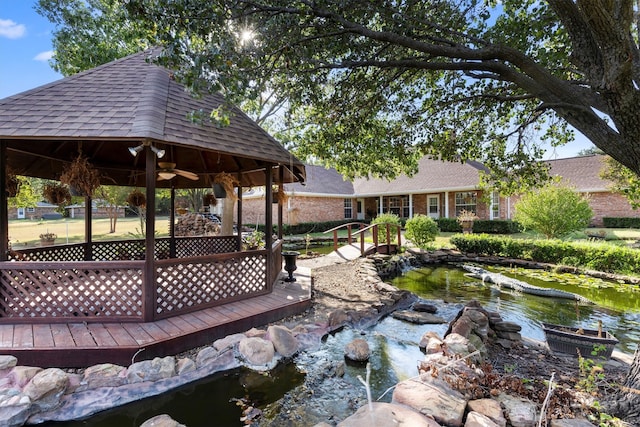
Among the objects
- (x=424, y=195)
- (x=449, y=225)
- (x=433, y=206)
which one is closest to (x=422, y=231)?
(x=449, y=225)

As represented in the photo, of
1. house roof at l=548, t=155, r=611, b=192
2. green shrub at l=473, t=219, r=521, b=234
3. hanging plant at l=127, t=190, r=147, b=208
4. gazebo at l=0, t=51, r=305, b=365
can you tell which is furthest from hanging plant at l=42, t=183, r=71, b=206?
house roof at l=548, t=155, r=611, b=192

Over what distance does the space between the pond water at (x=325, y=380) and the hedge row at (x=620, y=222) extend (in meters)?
13.3

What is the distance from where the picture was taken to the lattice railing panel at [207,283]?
483 cm

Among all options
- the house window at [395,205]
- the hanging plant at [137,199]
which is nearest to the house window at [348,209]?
the house window at [395,205]

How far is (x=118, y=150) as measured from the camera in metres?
7.24

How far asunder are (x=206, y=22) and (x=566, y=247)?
12.9 metres

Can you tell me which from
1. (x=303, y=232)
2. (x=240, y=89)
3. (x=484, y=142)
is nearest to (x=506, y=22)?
(x=484, y=142)

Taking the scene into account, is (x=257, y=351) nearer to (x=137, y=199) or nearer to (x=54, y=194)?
(x=54, y=194)

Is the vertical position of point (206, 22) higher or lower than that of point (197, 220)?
higher

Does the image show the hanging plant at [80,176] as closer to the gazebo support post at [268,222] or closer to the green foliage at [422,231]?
the gazebo support post at [268,222]

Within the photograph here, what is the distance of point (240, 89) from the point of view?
3.95 metres

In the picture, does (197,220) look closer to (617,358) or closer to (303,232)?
(303,232)

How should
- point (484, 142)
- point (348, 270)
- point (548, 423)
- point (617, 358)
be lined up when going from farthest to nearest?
point (348, 270), point (484, 142), point (617, 358), point (548, 423)

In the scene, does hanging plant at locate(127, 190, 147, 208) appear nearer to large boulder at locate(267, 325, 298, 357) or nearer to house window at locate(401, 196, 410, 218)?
large boulder at locate(267, 325, 298, 357)
